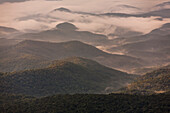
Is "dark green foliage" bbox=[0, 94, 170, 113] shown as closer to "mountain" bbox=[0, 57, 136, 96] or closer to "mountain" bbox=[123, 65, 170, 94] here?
"mountain" bbox=[0, 57, 136, 96]

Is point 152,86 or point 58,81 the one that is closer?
point 152,86

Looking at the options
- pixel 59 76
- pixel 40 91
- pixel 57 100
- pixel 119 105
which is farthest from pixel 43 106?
pixel 59 76

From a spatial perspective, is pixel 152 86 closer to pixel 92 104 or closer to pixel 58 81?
pixel 58 81

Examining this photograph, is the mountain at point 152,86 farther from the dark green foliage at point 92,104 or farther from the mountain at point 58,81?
the dark green foliage at point 92,104

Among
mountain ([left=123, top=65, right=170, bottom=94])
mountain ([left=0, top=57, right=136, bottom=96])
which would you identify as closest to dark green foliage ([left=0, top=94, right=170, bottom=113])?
mountain ([left=0, top=57, right=136, bottom=96])

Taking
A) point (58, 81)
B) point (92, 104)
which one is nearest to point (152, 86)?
point (58, 81)
